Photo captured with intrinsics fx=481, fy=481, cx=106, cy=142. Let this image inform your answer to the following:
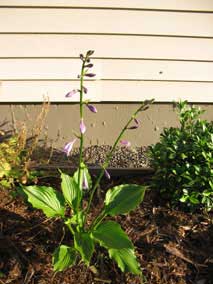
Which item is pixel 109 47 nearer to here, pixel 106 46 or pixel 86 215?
pixel 106 46

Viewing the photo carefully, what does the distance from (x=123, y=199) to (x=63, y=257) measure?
19.6 inches

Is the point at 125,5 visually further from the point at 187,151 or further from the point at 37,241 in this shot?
the point at 37,241

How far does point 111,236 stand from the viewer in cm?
259

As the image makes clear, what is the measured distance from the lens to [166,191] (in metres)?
3.30

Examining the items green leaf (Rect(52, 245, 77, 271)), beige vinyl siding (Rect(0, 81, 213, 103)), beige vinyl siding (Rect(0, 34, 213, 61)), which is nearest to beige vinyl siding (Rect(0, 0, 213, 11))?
beige vinyl siding (Rect(0, 34, 213, 61))

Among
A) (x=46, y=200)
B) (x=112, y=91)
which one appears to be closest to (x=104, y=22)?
(x=112, y=91)

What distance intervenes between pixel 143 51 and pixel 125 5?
16.2 inches

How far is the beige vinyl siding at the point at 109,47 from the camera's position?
12.5 feet

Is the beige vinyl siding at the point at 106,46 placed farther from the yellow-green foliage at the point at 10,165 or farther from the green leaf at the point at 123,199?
the green leaf at the point at 123,199

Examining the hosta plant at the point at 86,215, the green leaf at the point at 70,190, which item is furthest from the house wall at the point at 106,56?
the green leaf at the point at 70,190

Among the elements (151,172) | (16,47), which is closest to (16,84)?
(16,47)

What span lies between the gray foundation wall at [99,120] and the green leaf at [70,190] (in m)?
1.33

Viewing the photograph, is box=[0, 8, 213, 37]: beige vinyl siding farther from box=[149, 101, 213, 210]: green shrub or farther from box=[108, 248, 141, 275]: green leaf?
box=[108, 248, 141, 275]: green leaf

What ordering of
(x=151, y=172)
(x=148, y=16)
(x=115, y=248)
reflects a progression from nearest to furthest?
1. (x=115, y=248)
2. (x=151, y=172)
3. (x=148, y=16)
